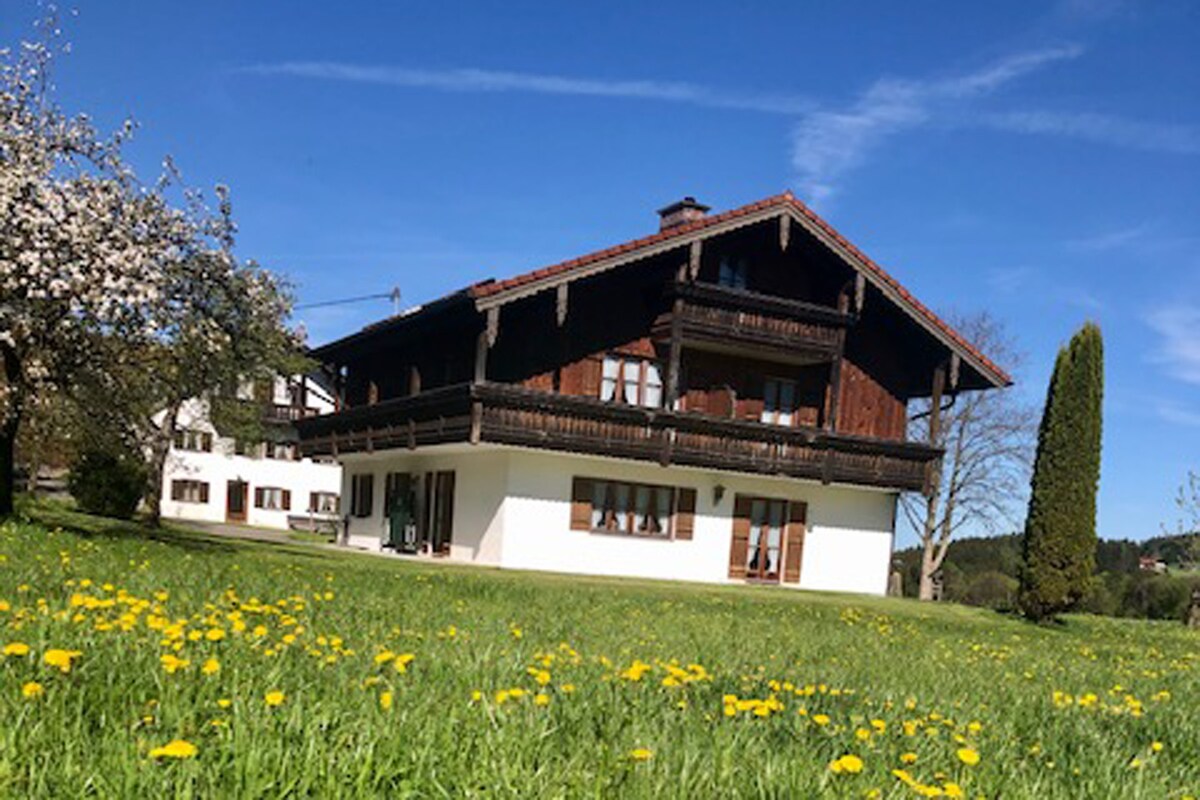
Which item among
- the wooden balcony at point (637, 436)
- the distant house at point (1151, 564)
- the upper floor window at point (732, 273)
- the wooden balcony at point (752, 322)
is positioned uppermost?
the upper floor window at point (732, 273)

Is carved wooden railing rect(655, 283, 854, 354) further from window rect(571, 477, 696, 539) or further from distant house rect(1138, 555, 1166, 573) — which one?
distant house rect(1138, 555, 1166, 573)

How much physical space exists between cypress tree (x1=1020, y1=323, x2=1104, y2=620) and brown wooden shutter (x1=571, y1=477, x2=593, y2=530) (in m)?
10.4

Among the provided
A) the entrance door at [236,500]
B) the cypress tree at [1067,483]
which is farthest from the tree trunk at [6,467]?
the entrance door at [236,500]

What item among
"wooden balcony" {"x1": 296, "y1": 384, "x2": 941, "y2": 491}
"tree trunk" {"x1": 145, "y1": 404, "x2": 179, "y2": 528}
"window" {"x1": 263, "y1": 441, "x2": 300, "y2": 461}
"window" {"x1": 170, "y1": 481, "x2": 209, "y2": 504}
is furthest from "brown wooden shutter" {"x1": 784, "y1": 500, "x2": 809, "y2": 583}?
"window" {"x1": 170, "y1": 481, "x2": 209, "y2": 504}

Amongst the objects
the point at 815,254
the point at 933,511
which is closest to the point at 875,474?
the point at 815,254

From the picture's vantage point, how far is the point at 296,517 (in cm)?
5469

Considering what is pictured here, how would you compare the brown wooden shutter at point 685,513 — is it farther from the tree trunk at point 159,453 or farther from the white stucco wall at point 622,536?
the tree trunk at point 159,453

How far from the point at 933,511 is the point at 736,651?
3457 cm

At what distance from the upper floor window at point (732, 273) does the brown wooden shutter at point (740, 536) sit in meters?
5.52

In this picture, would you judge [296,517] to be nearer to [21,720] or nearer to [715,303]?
[715,303]

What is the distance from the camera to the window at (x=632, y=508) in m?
27.3

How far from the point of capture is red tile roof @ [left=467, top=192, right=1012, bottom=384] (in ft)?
81.1

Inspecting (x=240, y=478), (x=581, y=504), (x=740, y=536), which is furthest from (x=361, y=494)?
(x=240, y=478)

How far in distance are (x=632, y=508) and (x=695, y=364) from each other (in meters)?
4.19
